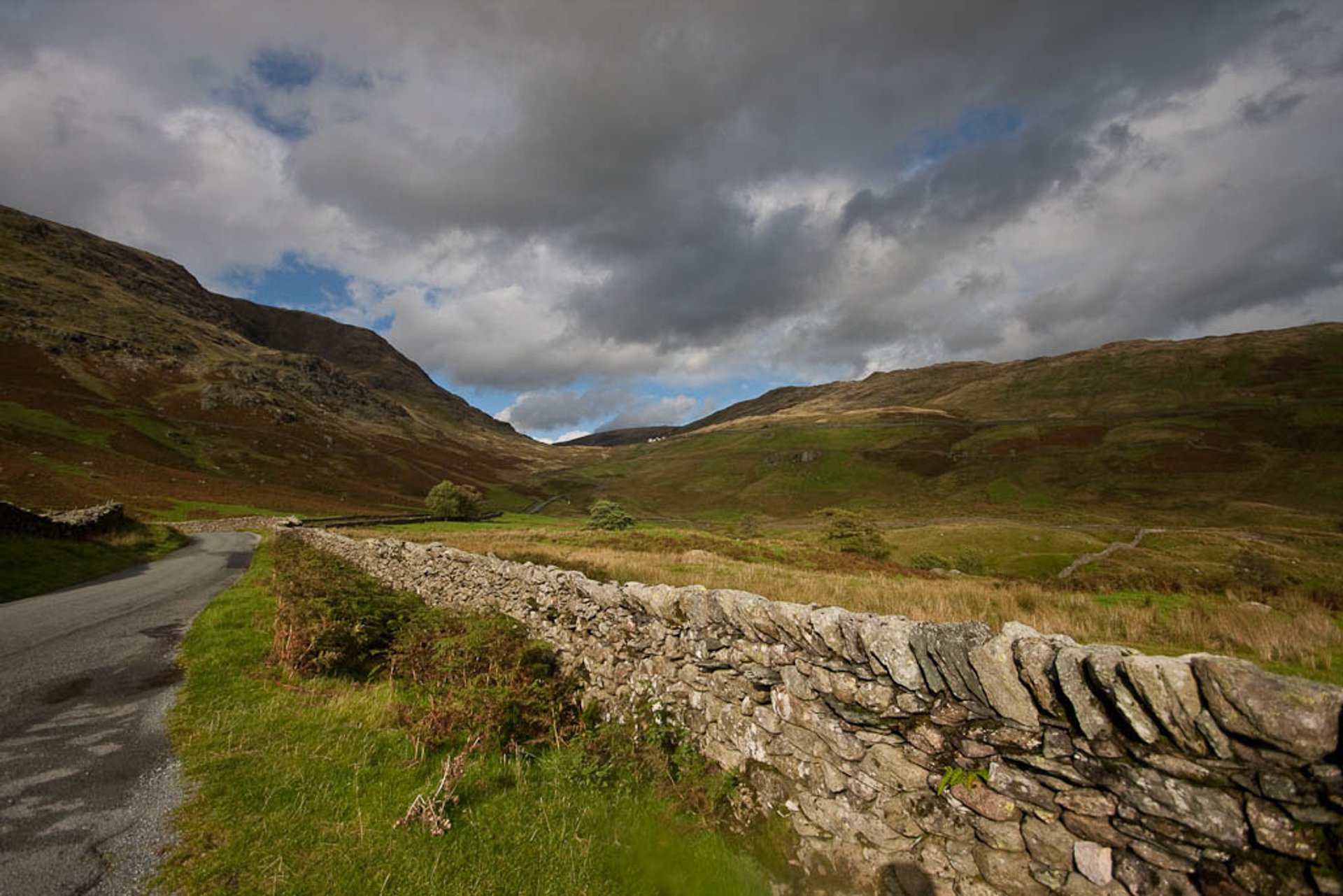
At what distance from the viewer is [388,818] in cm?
534

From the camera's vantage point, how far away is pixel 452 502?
237 ft

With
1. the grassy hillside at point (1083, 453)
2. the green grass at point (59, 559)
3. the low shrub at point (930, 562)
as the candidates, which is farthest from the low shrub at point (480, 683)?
the grassy hillside at point (1083, 453)

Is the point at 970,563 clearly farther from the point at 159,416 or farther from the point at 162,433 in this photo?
the point at 159,416

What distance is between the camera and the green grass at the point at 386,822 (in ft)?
14.9

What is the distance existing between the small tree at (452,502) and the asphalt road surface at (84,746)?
59.8 m

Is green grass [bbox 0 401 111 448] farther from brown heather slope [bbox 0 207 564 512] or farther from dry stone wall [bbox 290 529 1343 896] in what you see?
dry stone wall [bbox 290 529 1343 896]

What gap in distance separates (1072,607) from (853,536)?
99.5 feet

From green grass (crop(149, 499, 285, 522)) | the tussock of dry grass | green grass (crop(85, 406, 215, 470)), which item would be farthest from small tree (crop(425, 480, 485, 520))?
the tussock of dry grass

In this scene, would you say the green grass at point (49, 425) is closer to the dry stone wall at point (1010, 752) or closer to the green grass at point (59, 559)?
the green grass at point (59, 559)

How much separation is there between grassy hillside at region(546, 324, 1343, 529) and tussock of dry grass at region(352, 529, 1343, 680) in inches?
3240

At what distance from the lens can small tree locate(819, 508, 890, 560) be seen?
36.2 metres

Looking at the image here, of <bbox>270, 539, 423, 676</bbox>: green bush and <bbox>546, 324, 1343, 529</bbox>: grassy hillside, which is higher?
<bbox>546, 324, 1343, 529</bbox>: grassy hillside

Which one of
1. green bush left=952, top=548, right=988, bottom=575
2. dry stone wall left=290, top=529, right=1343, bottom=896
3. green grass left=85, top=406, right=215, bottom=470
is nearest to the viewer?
dry stone wall left=290, top=529, right=1343, bottom=896

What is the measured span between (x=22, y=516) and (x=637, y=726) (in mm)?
29928
